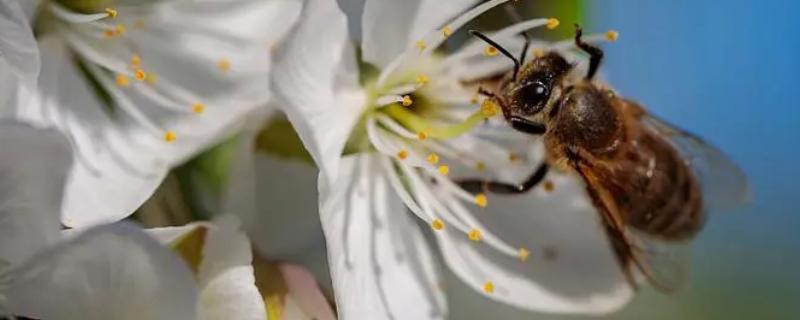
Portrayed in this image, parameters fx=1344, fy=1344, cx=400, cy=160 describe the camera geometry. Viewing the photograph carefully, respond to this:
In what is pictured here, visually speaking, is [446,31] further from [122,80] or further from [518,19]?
[122,80]

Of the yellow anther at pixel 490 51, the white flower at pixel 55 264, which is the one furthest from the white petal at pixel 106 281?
the yellow anther at pixel 490 51

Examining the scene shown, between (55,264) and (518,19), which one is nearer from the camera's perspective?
(55,264)

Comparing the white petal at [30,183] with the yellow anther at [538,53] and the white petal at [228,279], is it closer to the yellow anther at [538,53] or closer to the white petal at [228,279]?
the white petal at [228,279]

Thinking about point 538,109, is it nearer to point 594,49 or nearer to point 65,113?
point 594,49

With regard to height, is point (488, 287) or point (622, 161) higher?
point (622, 161)

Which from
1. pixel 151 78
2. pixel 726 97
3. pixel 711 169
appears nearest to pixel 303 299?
pixel 151 78

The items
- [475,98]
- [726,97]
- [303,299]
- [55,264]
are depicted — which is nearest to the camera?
[55,264]

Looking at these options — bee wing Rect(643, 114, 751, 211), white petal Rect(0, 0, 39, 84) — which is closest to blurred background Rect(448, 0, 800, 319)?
bee wing Rect(643, 114, 751, 211)

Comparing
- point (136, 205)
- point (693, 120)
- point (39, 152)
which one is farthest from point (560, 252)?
point (693, 120)
